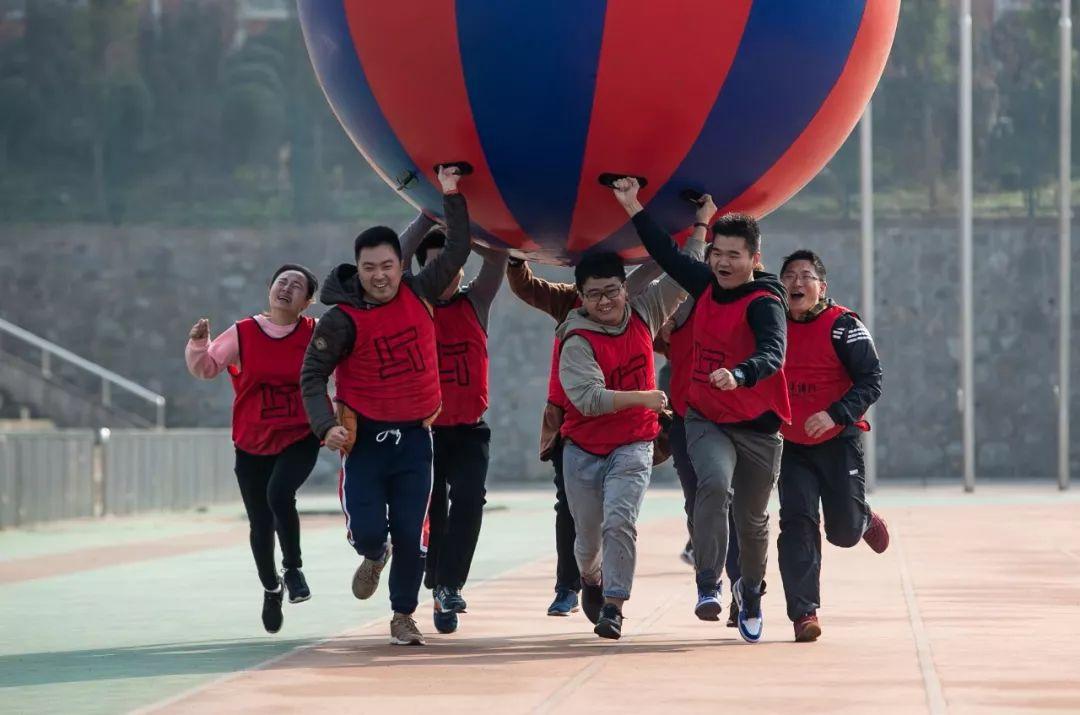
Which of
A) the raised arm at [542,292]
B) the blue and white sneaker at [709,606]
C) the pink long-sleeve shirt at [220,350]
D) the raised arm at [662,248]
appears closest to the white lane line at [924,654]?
the blue and white sneaker at [709,606]

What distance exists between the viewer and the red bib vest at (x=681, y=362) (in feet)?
24.4

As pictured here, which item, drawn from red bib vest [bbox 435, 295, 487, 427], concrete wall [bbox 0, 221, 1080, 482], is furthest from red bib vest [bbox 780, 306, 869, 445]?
concrete wall [bbox 0, 221, 1080, 482]

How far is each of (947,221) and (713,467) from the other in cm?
2424

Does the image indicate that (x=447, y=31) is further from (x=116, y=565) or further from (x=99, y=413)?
(x=99, y=413)

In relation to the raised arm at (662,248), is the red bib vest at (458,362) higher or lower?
lower

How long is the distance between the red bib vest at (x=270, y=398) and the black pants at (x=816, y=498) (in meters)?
1.93

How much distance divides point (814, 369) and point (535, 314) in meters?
22.6

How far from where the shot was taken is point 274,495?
25.4 feet

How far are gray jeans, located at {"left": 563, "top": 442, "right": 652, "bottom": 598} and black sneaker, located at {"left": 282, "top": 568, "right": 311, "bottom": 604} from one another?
1.17 metres

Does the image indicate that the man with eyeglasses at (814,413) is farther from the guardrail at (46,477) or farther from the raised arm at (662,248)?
the guardrail at (46,477)

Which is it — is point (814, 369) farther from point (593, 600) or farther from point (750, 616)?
point (593, 600)

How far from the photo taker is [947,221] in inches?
1200

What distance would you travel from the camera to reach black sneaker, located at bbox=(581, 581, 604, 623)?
762cm

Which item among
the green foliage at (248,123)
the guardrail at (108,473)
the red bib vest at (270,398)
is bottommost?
the guardrail at (108,473)
